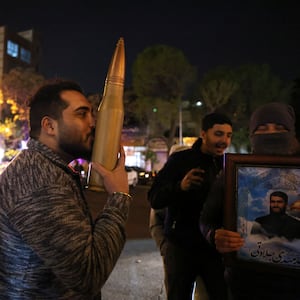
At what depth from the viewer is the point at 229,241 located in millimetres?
1645

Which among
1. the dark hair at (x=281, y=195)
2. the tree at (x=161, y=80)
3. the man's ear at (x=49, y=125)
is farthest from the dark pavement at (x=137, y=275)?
the tree at (x=161, y=80)

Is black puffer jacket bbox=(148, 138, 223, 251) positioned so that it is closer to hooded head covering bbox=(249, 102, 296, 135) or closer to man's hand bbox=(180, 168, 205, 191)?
man's hand bbox=(180, 168, 205, 191)

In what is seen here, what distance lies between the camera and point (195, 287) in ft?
9.20

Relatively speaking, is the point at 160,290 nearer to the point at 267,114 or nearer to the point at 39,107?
the point at 267,114

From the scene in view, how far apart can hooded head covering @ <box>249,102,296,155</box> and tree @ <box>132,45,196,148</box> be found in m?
27.5

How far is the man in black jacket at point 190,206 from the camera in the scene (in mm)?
2492

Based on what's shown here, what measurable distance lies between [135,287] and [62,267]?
3296 mm

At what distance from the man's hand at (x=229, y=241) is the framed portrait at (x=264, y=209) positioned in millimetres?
29

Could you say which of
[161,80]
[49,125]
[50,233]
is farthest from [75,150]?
[161,80]

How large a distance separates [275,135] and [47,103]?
1.19 m

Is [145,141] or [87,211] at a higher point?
[145,141]

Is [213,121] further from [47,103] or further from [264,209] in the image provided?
[47,103]

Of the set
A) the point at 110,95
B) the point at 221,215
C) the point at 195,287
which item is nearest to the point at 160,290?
the point at 195,287

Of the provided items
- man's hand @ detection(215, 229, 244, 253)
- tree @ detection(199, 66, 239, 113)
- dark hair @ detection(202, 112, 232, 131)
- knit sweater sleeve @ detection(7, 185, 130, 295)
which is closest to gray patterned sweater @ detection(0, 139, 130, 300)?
knit sweater sleeve @ detection(7, 185, 130, 295)
